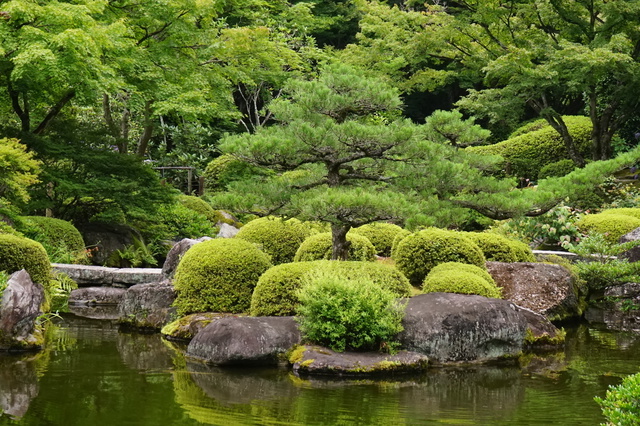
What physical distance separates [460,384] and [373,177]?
128 inches

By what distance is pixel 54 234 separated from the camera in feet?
43.8

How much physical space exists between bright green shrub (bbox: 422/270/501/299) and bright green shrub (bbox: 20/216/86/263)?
7.62 m

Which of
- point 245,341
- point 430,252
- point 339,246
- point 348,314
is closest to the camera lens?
point 348,314

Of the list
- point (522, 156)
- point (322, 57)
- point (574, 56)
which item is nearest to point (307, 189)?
point (574, 56)

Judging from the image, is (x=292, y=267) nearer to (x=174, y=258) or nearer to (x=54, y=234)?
(x=174, y=258)

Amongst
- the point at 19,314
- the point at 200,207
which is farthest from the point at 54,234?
the point at 19,314

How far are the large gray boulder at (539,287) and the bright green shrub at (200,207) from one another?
9815 millimetres

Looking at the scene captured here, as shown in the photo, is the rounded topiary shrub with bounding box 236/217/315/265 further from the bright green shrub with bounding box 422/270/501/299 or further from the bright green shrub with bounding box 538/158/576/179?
the bright green shrub with bounding box 538/158/576/179

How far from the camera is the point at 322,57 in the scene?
80.1 feet

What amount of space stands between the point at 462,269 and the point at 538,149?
13983 mm

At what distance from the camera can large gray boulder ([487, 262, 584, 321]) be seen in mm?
9961

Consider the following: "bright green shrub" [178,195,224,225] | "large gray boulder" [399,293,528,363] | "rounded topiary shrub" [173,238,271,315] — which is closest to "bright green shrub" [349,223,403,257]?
"rounded topiary shrub" [173,238,271,315]

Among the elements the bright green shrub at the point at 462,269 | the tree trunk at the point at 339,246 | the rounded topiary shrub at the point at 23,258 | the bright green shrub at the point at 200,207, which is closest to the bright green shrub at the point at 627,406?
the bright green shrub at the point at 462,269

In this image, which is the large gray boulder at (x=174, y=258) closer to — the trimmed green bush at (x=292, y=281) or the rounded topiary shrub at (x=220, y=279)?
the rounded topiary shrub at (x=220, y=279)
